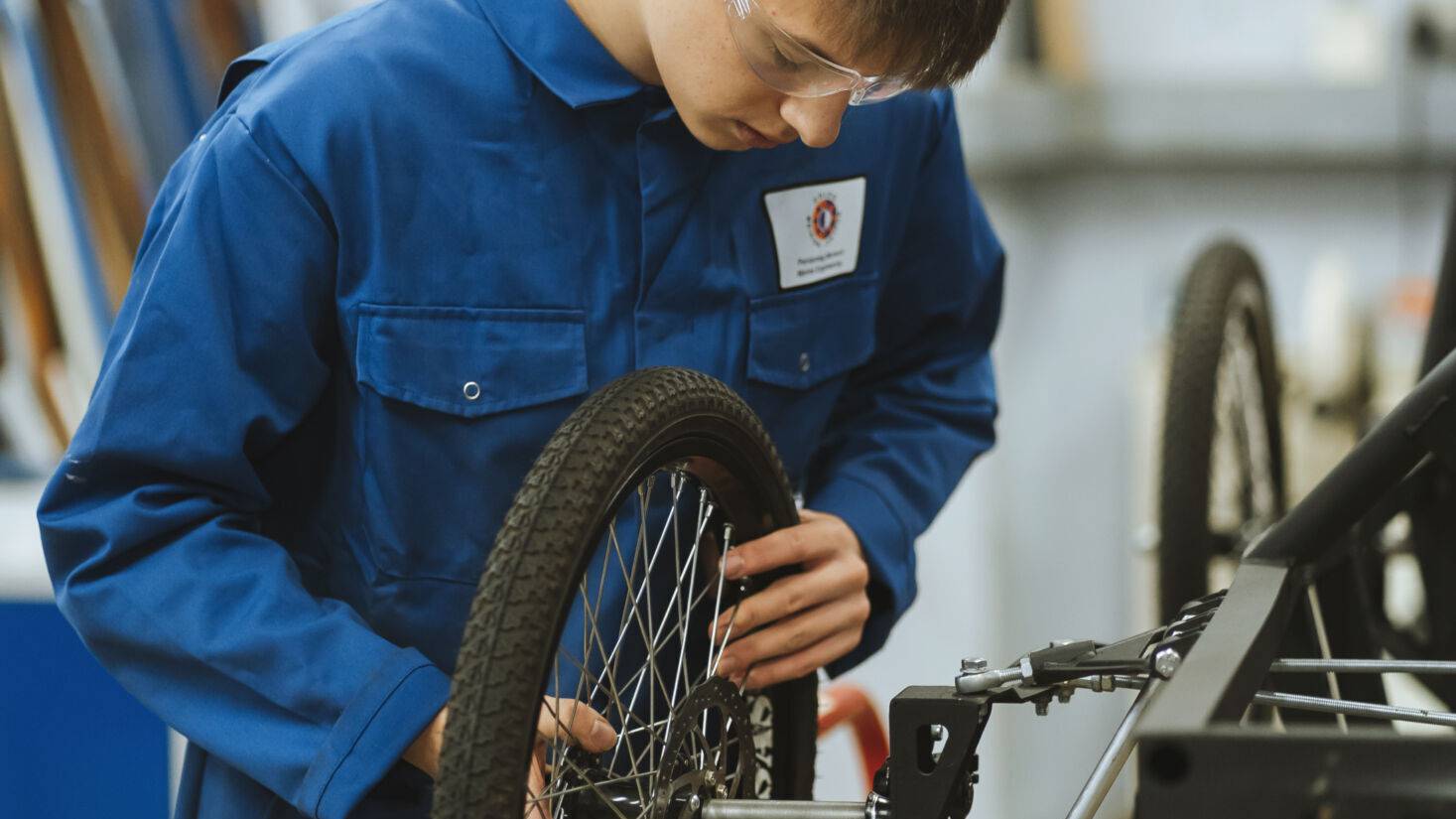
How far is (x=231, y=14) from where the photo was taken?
90.4 inches

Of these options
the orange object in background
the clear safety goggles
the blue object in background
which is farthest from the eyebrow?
the blue object in background

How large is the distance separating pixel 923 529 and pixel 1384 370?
72.4 inches

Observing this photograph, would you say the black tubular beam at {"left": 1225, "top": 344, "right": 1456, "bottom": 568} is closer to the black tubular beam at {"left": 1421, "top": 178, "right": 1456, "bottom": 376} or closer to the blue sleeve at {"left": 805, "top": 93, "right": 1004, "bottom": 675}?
the blue sleeve at {"left": 805, "top": 93, "right": 1004, "bottom": 675}

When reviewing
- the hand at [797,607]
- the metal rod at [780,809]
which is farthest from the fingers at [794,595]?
the metal rod at [780,809]

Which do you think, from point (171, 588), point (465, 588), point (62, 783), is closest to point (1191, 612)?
point (465, 588)

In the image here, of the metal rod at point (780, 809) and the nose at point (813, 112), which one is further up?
the nose at point (813, 112)

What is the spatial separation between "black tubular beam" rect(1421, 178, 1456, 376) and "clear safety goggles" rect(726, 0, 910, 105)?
86 centimetres

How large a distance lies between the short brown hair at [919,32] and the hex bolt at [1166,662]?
1.14 feet

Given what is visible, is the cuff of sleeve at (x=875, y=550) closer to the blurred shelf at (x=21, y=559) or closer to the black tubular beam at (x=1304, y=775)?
the black tubular beam at (x=1304, y=775)

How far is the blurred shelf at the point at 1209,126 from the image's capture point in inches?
111

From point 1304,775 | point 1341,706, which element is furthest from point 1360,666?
point 1304,775

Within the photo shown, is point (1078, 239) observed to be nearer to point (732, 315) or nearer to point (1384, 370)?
point (1384, 370)

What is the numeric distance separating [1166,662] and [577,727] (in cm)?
31

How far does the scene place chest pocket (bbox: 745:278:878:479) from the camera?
109 cm
